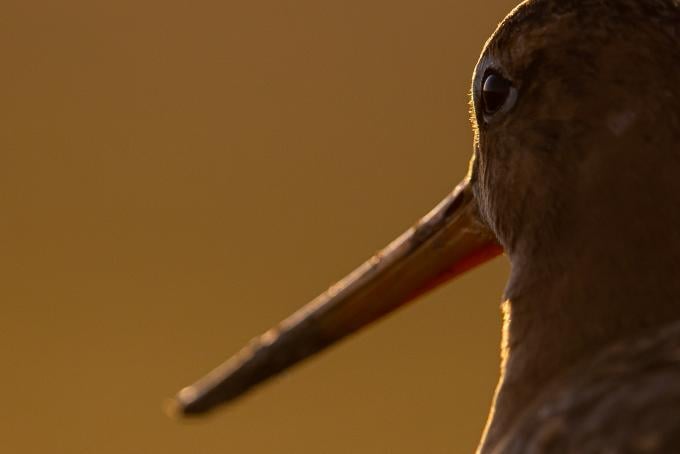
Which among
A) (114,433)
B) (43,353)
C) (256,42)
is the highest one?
(256,42)

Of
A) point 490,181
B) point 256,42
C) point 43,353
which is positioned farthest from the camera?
point 256,42

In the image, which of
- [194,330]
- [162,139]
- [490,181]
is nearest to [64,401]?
[194,330]

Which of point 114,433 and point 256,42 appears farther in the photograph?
point 256,42

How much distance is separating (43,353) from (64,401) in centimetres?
15

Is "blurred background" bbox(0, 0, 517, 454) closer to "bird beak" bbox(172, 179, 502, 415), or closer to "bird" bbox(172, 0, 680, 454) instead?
"bird beak" bbox(172, 179, 502, 415)

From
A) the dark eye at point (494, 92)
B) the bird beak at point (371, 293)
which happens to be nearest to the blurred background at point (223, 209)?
the bird beak at point (371, 293)

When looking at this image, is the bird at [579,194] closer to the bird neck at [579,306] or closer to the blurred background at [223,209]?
the bird neck at [579,306]

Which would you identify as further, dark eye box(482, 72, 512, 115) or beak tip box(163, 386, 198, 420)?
beak tip box(163, 386, 198, 420)

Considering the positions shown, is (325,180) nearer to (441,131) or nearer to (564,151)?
(441,131)

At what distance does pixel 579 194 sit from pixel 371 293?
0.40m

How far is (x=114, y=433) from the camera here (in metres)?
4.13

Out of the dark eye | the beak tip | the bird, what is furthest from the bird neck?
the beak tip

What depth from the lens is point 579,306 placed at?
1452mm

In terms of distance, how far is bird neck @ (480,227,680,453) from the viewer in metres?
1.40
